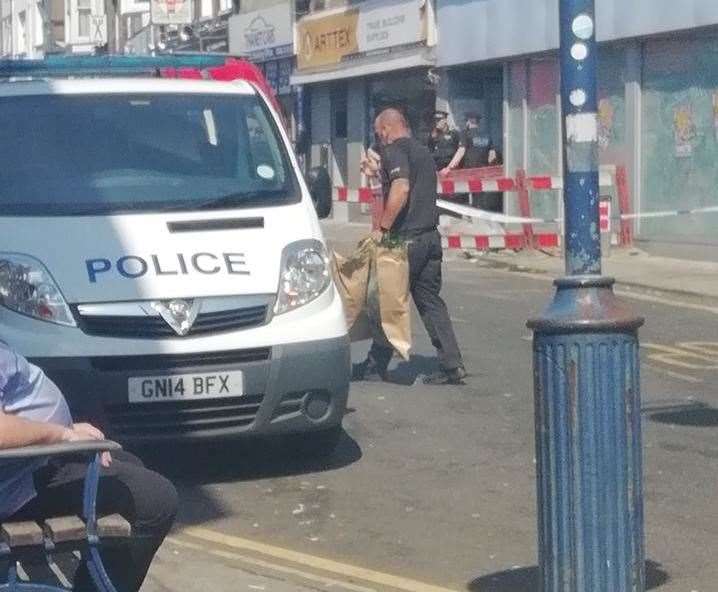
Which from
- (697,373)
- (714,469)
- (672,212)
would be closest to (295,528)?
(714,469)

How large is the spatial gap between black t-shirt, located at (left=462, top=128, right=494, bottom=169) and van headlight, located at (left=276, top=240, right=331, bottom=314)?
1765 centimetres

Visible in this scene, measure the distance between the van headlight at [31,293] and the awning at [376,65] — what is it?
20955 mm

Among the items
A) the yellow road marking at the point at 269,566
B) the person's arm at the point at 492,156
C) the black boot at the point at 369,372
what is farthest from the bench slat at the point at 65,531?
the person's arm at the point at 492,156

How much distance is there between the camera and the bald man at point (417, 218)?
35.6 feet

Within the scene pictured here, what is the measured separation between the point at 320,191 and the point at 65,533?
4640 mm

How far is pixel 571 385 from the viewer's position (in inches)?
216

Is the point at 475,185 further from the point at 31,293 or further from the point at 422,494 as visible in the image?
the point at 31,293

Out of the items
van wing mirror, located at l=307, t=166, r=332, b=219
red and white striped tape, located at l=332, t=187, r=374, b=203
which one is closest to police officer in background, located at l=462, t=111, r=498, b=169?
red and white striped tape, located at l=332, t=187, r=374, b=203

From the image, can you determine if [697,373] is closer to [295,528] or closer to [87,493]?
[295,528]

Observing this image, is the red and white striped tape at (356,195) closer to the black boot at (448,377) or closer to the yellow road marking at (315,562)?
the black boot at (448,377)

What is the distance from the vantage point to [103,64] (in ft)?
31.5

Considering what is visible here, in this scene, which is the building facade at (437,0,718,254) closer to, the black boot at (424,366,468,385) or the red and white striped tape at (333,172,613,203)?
the red and white striped tape at (333,172,613,203)

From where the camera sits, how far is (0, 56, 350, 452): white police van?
7812 millimetres

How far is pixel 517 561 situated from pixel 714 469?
2.03 m
